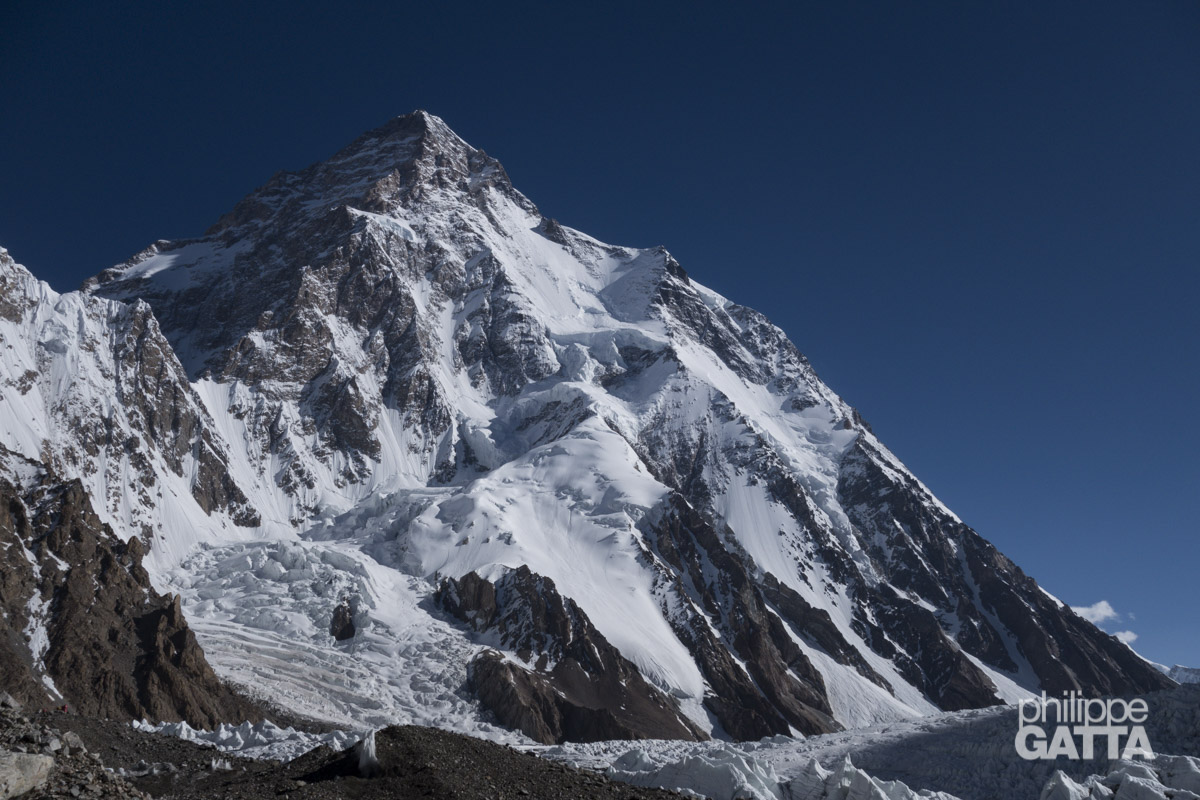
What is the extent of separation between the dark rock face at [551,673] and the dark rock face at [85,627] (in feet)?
125

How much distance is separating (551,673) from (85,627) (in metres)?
68.5

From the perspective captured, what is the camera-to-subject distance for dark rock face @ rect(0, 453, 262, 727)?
7862 cm

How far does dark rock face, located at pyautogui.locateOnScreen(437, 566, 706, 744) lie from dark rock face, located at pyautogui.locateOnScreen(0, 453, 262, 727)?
125 ft

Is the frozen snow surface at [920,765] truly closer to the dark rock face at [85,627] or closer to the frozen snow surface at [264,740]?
the frozen snow surface at [264,740]

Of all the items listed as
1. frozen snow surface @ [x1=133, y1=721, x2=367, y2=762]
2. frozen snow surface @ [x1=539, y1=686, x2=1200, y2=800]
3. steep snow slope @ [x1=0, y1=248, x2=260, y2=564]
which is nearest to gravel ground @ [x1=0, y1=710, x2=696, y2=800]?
frozen snow surface @ [x1=539, y1=686, x2=1200, y2=800]

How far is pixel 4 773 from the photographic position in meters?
18.2

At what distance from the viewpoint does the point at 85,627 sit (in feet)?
278

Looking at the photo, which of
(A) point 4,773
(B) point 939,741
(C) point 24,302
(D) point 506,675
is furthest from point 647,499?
(A) point 4,773

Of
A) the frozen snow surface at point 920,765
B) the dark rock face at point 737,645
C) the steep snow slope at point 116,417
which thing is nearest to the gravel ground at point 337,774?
the frozen snow surface at point 920,765

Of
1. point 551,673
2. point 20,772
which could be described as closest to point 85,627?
point 551,673

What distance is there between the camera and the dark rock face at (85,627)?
78625 millimetres

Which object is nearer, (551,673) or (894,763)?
(894,763)

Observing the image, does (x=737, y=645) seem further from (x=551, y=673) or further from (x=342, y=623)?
(x=342, y=623)

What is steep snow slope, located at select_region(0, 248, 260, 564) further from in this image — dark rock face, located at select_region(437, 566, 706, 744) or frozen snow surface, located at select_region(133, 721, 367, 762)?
frozen snow surface, located at select_region(133, 721, 367, 762)
